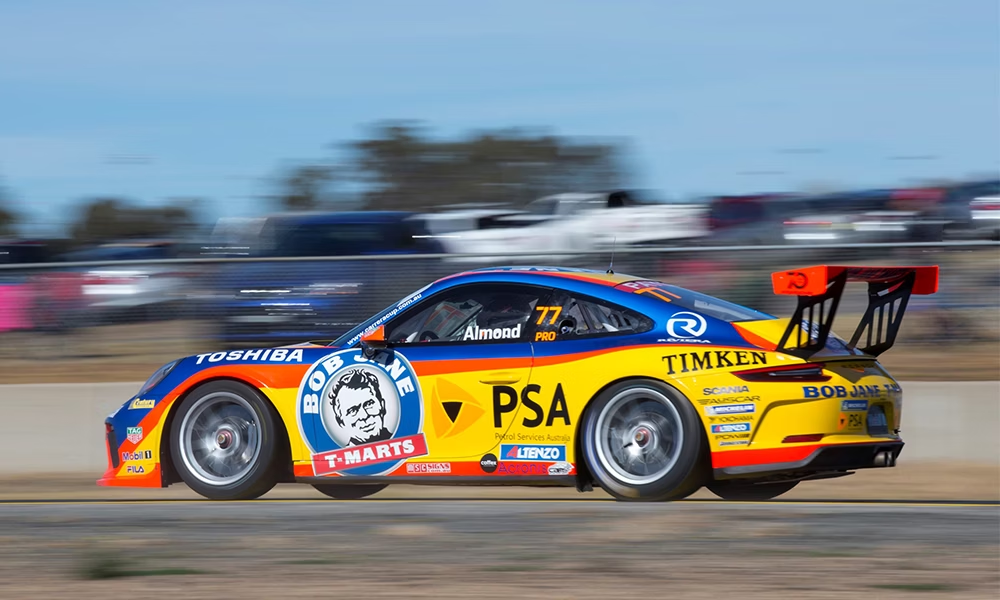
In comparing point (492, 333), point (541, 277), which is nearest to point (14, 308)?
point (492, 333)

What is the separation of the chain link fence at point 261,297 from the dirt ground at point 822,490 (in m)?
1.23

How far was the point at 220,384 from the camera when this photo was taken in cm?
775

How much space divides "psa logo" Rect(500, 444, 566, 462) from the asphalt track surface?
0.28 meters

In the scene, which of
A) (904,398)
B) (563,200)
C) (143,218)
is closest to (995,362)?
(904,398)

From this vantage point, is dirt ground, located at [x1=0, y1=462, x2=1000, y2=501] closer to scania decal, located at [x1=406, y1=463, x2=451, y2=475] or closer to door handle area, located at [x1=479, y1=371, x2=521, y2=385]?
scania decal, located at [x1=406, y1=463, x2=451, y2=475]

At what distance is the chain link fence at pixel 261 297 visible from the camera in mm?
10672

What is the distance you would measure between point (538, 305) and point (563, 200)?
1257 cm

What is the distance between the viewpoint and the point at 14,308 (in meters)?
11.6

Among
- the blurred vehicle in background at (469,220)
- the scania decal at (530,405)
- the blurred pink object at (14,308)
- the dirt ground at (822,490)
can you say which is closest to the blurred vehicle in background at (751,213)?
the blurred vehicle in background at (469,220)

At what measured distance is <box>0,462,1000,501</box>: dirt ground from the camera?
8930 millimetres

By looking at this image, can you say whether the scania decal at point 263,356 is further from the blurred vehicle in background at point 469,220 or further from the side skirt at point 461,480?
the blurred vehicle in background at point 469,220

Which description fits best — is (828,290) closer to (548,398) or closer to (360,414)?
(548,398)

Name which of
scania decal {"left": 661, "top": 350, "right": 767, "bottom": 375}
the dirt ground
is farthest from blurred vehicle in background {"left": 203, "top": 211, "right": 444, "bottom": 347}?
scania decal {"left": 661, "top": 350, "right": 767, "bottom": 375}

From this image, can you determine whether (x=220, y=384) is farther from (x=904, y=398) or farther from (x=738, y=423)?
(x=904, y=398)
